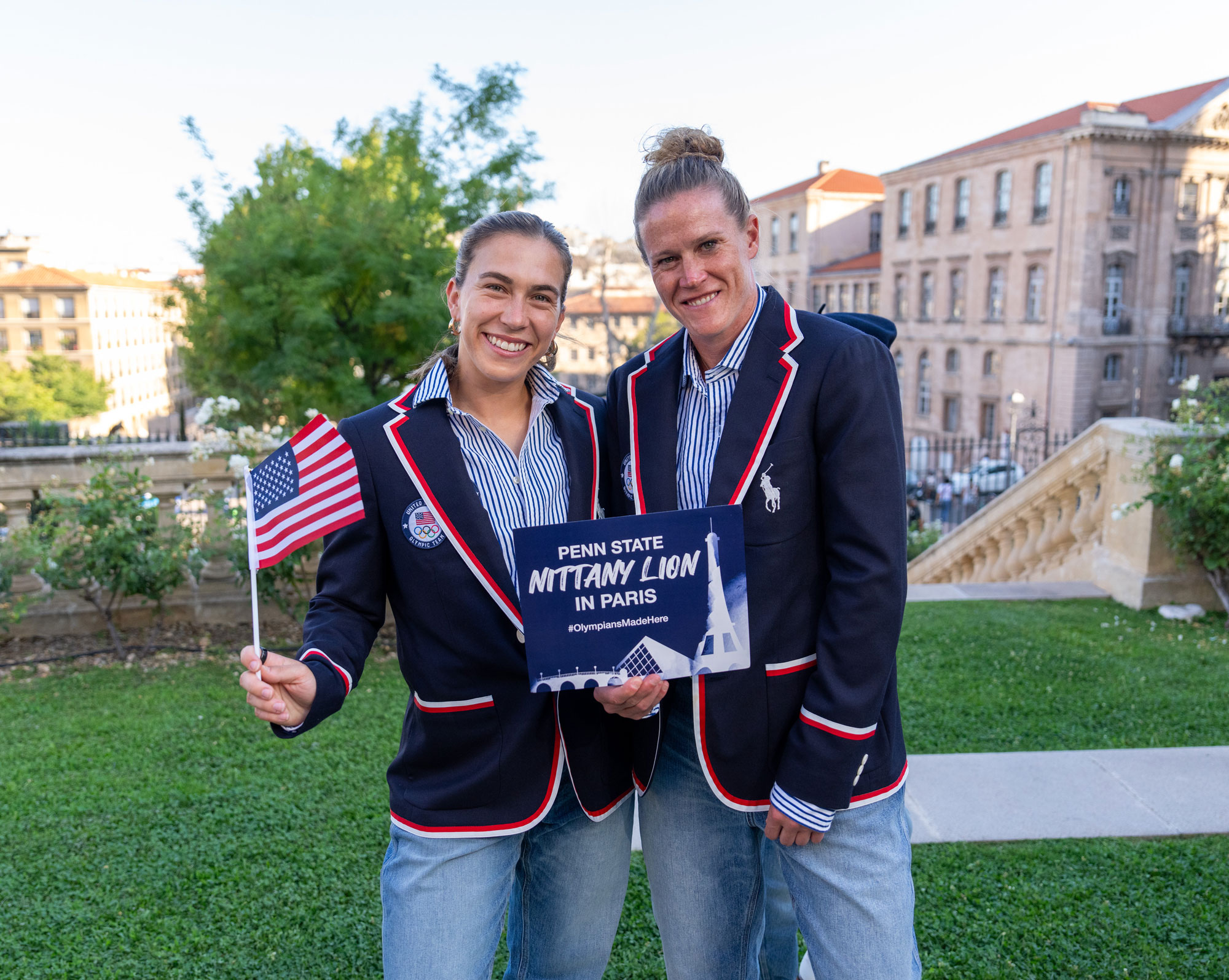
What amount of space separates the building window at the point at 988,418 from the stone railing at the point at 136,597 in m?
39.5

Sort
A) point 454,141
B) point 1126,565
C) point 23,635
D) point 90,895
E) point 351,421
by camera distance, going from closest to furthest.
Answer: point 351,421, point 90,895, point 23,635, point 1126,565, point 454,141

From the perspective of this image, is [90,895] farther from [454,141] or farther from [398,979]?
[454,141]

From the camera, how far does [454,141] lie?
40.2 ft

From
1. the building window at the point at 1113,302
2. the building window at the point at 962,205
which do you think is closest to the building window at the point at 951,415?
the building window at the point at 1113,302

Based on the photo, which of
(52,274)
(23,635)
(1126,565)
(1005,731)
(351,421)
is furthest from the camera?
(52,274)

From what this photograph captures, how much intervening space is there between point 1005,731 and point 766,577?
3331 mm

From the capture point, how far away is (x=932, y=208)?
146 ft

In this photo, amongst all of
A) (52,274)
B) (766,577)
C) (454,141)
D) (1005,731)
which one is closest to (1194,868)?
(1005,731)

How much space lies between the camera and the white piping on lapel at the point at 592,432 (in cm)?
226

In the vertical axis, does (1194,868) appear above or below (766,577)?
below

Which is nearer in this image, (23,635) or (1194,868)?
(1194,868)

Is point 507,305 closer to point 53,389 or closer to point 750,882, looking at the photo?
point 750,882

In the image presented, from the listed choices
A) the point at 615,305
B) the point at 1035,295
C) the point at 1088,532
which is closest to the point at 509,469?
the point at 1088,532

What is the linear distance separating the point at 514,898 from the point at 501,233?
5.46 feet
